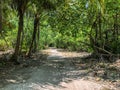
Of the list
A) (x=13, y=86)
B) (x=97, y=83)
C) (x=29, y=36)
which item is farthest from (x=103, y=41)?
(x=29, y=36)

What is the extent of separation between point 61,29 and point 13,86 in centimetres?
1694

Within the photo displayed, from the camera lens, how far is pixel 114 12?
69.9 feet

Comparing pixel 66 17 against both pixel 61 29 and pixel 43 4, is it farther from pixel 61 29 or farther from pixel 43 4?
pixel 43 4

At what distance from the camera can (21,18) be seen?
59.1 ft

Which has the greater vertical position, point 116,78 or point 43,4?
point 43,4

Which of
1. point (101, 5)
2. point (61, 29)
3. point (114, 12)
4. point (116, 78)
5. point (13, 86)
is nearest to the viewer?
point (13, 86)

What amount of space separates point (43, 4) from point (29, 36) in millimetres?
18399

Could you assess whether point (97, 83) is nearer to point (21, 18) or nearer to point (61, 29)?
point (21, 18)

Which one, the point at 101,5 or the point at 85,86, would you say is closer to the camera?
the point at 85,86

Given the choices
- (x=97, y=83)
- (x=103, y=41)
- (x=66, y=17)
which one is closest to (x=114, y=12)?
(x=103, y=41)

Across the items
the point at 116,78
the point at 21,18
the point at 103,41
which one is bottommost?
the point at 116,78

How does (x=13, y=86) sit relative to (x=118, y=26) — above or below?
below

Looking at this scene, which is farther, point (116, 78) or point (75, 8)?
point (75, 8)

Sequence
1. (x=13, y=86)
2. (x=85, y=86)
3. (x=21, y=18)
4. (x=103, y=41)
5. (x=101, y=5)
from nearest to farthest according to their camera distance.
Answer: (x=13, y=86) < (x=85, y=86) < (x=101, y=5) < (x=21, y=18) < (x=103, y=41)
